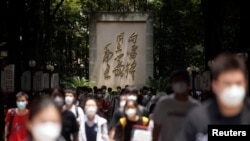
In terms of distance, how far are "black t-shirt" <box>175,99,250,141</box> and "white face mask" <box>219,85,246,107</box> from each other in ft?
0.37

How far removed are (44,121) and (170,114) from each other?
2274mm

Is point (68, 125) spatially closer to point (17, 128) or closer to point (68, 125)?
point (68, 125)

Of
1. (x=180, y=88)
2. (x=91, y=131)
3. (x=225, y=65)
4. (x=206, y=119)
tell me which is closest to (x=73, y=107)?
(x=91, y=131)

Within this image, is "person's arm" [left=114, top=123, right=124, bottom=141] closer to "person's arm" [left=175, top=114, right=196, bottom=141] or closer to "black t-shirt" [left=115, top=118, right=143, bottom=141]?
"black t-shirt" [left=115, top=118, right=143, bottom=141]

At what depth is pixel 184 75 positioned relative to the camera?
5.59 meters

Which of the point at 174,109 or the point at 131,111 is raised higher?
the point at 174,109

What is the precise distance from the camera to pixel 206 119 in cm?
329

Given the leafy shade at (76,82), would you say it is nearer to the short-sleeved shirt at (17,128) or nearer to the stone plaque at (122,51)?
the stone plaque at (122,51)

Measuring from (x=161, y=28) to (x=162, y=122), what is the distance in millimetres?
33996

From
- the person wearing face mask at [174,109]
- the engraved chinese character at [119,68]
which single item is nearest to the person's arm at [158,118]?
the person wearing face mask at [174,109]

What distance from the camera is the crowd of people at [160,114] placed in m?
3.17

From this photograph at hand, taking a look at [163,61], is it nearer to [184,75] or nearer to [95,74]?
[95,74]

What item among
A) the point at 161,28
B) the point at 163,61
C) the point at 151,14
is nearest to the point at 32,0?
the point at 151,14

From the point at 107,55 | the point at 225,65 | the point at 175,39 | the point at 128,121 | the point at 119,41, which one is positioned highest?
the point at 175,39
